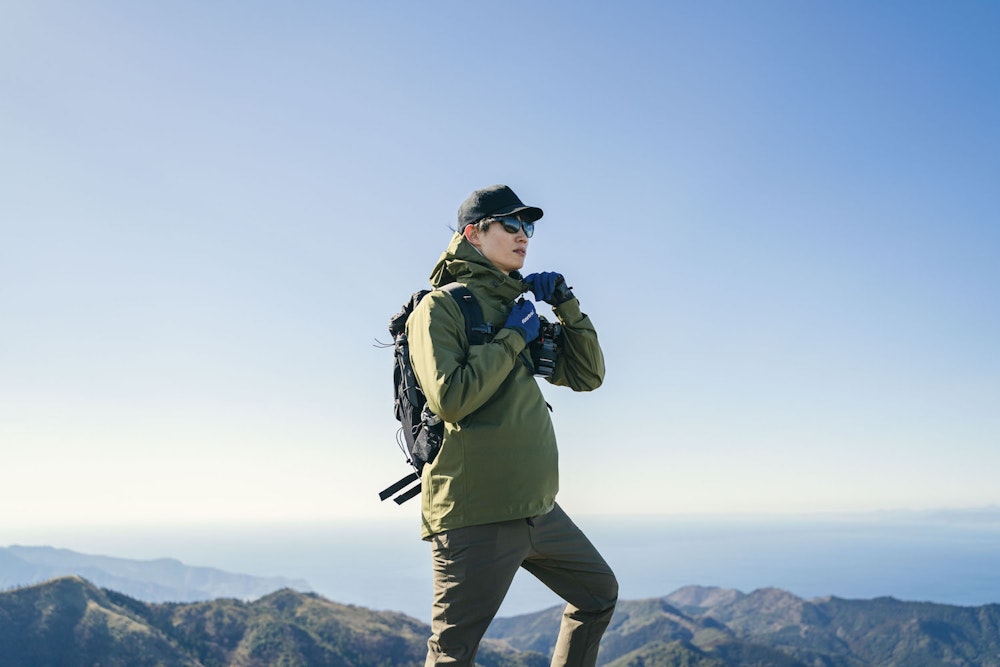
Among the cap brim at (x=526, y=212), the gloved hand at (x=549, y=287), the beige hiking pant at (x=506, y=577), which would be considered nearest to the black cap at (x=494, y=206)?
the cap brim at (x=526, y=212)

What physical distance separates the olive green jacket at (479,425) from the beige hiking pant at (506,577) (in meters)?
0.12

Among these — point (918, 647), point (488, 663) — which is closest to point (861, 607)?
point (918, 647)

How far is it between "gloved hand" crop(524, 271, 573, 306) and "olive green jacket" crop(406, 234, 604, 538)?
0.43m

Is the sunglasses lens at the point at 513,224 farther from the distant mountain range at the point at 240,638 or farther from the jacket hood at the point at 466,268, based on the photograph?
the distant mountain range at the point at 240,638

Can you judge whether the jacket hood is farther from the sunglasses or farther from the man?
the sunglasses

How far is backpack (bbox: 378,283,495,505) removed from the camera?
439 cm

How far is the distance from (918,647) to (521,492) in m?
179

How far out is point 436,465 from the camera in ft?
14.2

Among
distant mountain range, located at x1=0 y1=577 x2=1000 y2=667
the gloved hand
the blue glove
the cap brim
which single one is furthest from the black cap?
distant mountain range, located at x1=0 y1=577 x2=1000 y2=667

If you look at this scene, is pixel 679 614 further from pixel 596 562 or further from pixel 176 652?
pixel 596 562

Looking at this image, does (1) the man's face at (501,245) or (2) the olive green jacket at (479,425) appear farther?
(1) the man's face at (501,245)

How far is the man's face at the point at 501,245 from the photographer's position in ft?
16.0

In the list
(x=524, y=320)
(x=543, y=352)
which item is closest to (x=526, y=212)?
(x=524, y=320)

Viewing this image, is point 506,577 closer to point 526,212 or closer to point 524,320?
point 524,320
